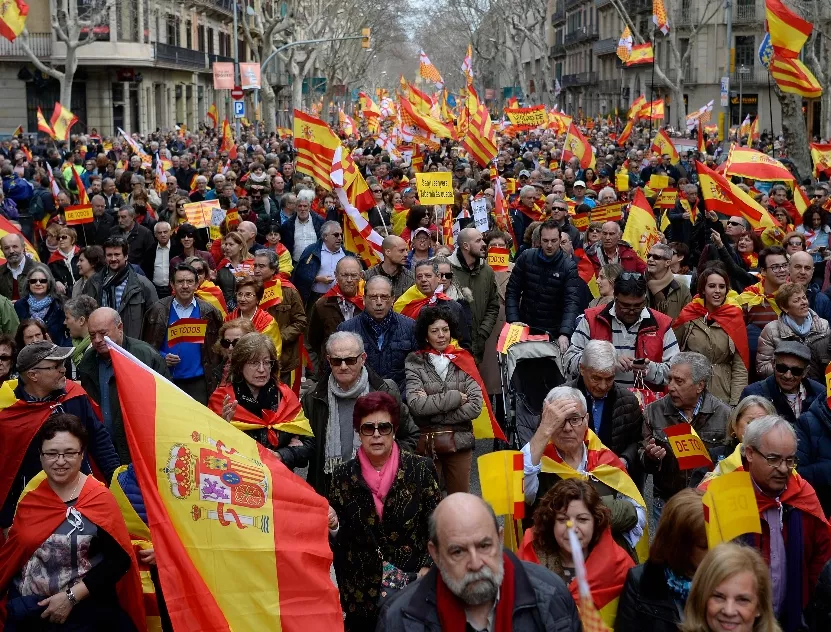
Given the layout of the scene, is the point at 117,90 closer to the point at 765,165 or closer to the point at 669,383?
the point at 765,165

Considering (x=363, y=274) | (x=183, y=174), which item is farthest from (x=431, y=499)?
(x=183, y=174)

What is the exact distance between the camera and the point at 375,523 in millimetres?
4750

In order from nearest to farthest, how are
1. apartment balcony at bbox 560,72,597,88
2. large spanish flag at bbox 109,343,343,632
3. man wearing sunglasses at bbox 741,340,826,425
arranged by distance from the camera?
1. large spanish flag at bbox 109,343,343,632
2. man wearing sunglasses at bbox 741,340,826,425
3. apartment balcony at bbox 560,72,597,88

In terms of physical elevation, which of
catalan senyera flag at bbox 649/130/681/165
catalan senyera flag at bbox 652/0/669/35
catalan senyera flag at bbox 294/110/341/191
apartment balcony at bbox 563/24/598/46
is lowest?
catalan senyera flag at bbox 294/110/341/191

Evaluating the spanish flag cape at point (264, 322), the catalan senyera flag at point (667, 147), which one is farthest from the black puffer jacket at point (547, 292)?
the catalan senyera flag at point (667, 147)

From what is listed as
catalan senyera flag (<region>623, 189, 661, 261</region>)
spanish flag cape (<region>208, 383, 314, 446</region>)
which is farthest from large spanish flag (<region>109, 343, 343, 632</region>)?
catalan senyera flag (<region>623, 189, 661, 261</region>)

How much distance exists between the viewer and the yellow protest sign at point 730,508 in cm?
407

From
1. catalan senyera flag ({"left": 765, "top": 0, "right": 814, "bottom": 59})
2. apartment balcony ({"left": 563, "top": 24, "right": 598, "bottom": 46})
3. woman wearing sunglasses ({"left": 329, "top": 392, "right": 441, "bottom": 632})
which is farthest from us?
apartment balcony ({"left": 563, "top": 24, "right": 598, "bottom": 46})

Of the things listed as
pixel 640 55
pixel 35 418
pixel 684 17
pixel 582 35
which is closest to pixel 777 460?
pixel 35 418

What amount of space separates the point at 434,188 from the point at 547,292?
14.6ft

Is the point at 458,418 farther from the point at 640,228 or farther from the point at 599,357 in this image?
the point at 640,228

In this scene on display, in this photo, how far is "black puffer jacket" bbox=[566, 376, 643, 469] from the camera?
5750 millimetres

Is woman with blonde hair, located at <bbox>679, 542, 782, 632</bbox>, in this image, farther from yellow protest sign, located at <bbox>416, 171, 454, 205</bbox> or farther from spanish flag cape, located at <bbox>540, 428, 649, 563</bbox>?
yellow protest sign, located at <bbox>416, 171, 454, 205</bbox>

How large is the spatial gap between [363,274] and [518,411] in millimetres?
2423
